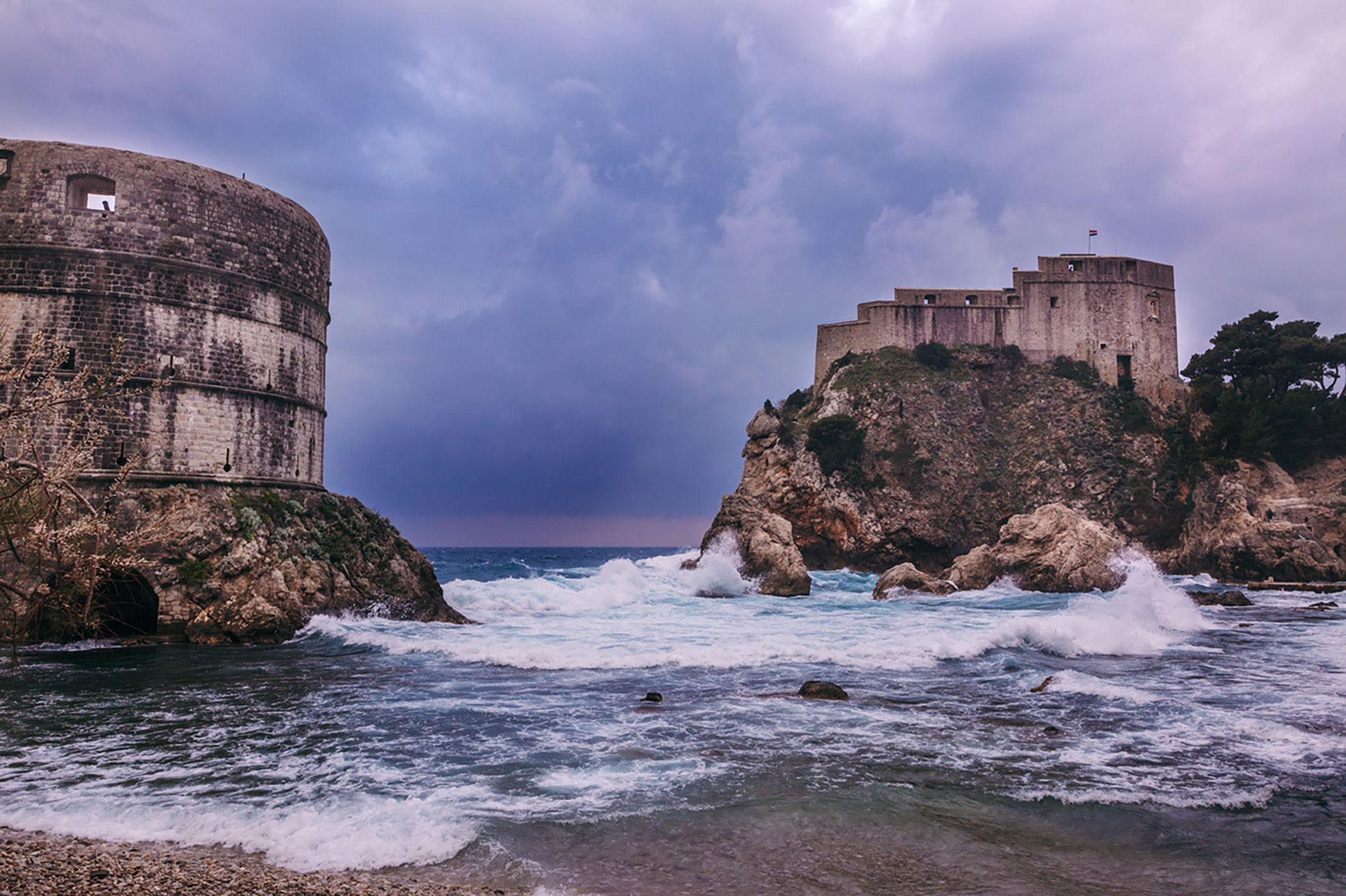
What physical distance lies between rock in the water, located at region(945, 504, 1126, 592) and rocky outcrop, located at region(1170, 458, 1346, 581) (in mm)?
4898

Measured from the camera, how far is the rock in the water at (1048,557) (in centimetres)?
2878

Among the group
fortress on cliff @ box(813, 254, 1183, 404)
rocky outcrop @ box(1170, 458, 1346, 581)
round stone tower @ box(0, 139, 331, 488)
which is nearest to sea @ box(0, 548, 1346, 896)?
round stone tower @ box(0, 139, 331, 488)

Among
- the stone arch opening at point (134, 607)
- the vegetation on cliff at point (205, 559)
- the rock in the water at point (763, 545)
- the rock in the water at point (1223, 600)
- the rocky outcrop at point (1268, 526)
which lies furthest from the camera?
the rocky outcrop at point (1268, 526)

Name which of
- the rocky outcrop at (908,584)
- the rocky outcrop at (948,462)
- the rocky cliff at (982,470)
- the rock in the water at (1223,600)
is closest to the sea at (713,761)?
the rock in the water at (1223,600)

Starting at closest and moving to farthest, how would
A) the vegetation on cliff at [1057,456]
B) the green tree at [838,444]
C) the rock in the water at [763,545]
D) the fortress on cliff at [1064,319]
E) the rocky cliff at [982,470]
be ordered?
the rock in the water at [763,545], the vegetation on cliff at [1057,456], the rocky cliff at [982,470], the green tree at [838,444], the fortress on cliff at [1064,319]

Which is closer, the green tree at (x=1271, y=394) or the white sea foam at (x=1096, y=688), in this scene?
the white sea foam at (x=1096, y=688)

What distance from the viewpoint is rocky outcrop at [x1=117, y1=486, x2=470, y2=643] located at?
1463 cm

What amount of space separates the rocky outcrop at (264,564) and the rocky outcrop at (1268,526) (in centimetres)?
3109

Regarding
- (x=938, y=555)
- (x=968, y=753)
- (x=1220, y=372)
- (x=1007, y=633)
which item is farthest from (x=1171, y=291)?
(x=968, y=753)

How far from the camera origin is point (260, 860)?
5.03 meters

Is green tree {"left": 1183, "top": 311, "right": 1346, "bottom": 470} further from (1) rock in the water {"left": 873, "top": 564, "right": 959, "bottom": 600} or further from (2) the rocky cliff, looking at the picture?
(1) rock in the water {"left": 873, "top": 564, "right": 959, "bottom": 600}

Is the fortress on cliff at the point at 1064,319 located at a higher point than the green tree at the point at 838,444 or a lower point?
higher

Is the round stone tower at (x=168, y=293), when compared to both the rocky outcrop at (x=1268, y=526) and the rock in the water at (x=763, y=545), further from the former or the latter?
the rocky outcrop at (x=1268, y=526)

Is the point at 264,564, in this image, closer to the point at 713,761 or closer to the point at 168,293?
the point at 168,293
